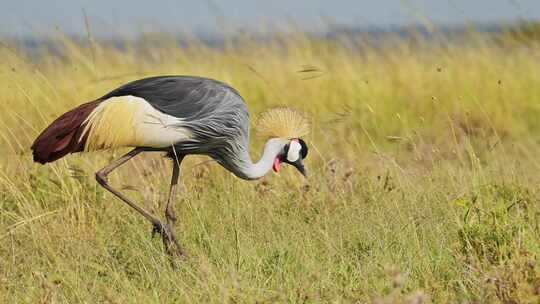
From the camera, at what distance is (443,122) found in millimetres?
7852

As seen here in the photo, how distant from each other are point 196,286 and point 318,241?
2.88 ft

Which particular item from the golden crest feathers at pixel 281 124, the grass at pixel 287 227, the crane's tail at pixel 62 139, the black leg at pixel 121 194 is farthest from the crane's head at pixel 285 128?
the crane's tail at pixel 62 139

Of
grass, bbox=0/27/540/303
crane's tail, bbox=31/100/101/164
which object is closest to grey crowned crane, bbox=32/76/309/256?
crane's tail, bbox=31/100/101/164

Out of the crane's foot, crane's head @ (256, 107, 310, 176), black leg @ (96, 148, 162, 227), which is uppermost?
crane's head @ (256, 107, 310, 176)

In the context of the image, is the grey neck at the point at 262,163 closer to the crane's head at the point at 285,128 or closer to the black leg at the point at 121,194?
the crane's head at the point at 285,128

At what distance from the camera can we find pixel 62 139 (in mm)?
4402

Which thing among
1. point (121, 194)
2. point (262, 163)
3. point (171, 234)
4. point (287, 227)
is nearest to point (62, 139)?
point (121, 194)

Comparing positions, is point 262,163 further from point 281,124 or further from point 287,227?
point 287,227

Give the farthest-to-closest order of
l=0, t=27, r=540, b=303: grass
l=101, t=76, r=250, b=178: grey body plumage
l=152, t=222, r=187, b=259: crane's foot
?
l=101, t=76, r=250, b=178: grey body plumage, l=152, t=222, r=187, b=259: crane's foot, l=0, t=27, r=540, b=303: grass

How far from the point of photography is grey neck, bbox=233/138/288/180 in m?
4.71

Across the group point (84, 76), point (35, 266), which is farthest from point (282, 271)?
point (84, 76)

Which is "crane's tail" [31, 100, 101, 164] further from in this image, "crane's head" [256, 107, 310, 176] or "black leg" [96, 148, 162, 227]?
"crane's head" [256, 107, 310, 176]

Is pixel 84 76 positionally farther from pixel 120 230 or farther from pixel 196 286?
pixel 196 286

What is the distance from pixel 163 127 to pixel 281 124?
69 centimetres
